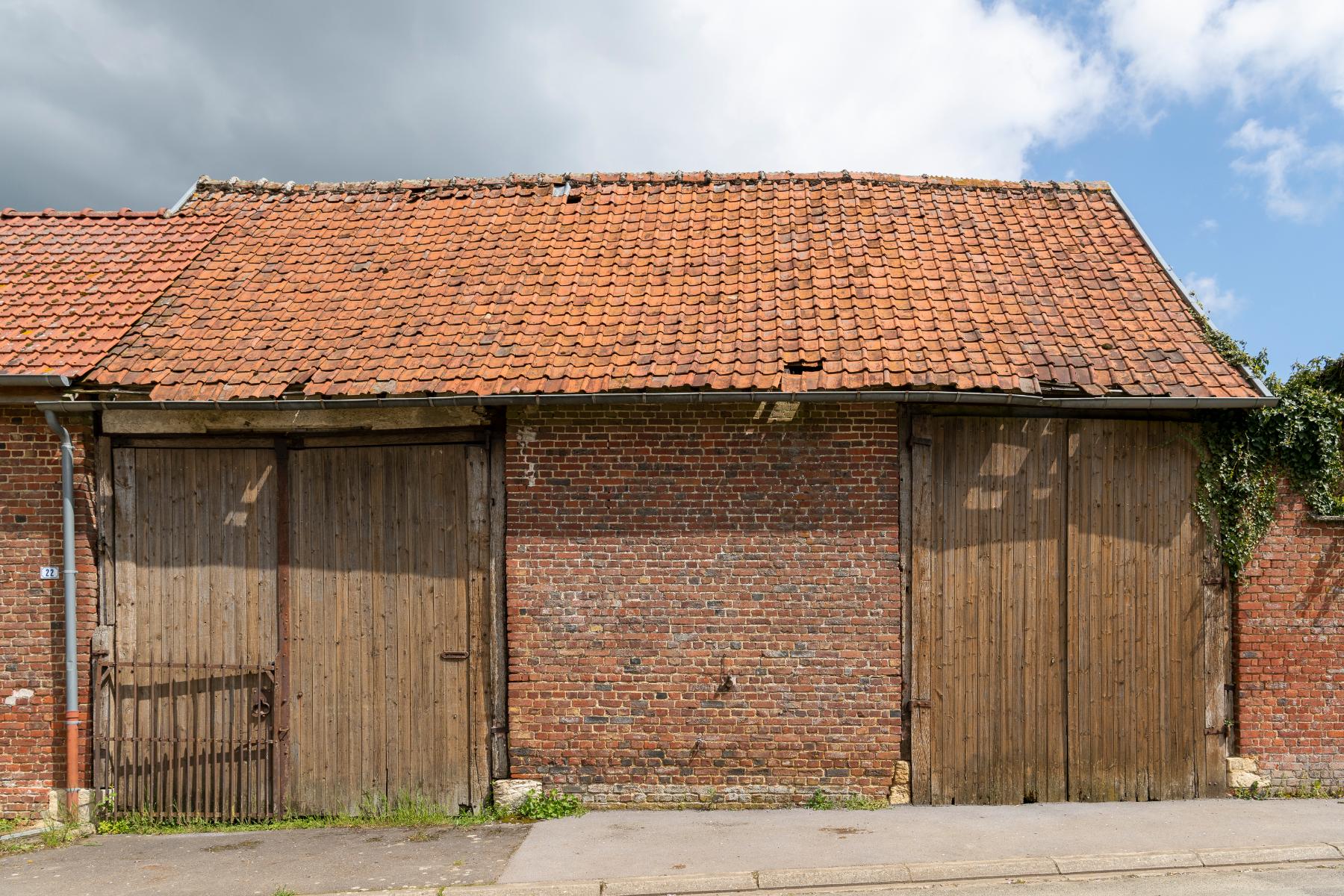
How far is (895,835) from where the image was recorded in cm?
583

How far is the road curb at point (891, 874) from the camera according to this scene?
5.12 m

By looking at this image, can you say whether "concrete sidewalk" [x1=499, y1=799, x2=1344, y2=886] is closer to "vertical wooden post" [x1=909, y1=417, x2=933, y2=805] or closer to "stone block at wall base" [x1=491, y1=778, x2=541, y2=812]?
"stone block at wall base" [x1=491, y1=778, x2=541, y2=812]

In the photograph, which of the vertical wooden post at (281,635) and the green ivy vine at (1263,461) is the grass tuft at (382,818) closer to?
the vertical wooden post at (281,635)

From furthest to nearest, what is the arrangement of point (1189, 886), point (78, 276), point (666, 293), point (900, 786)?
point (78, 276)
point (666, 293)
point (900, 786)
point (1189, 886)

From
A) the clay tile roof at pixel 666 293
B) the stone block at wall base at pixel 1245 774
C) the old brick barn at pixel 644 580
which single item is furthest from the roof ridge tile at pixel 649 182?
the stone block at wall base at pixel 1245 774

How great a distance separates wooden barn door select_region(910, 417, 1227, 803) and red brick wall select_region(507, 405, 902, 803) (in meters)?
0.41

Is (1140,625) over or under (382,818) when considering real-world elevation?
over

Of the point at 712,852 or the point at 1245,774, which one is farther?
the point at 1245,774

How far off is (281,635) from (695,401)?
3.80m

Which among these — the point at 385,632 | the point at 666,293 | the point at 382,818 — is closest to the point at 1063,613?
the point at 666,293

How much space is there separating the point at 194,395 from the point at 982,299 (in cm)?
650

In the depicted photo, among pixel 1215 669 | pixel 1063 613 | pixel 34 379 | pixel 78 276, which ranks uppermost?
pixel 78 276

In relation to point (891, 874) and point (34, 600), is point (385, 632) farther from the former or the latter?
point (891, 874)

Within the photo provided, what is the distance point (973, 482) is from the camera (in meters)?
6.68
